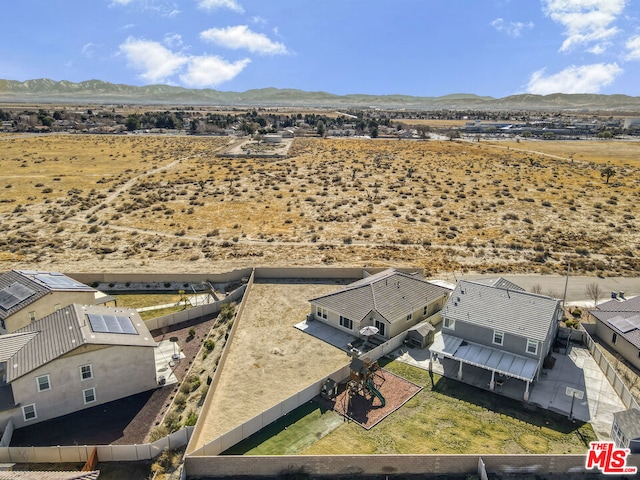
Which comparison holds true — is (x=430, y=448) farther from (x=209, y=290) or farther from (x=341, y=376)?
(x=209, y=290)

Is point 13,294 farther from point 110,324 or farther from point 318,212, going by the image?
point 318,212

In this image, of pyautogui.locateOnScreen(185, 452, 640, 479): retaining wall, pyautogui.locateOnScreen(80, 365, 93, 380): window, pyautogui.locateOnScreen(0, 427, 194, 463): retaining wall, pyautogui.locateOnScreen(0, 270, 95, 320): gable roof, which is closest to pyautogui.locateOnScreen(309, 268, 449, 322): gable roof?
pyautogui.locateOnScreen(185, 452, 640, 479): retaining wall

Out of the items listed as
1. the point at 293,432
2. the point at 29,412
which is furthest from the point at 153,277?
the point at 293,432

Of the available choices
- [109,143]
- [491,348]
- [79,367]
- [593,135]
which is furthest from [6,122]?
Result: [593,135]

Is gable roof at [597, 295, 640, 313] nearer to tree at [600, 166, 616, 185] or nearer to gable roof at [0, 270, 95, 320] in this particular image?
gable roof at [0, 270, 95, 320]

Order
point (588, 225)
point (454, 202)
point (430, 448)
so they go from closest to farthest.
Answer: point (430, 448)
point (588, 225)
point (454, 202)

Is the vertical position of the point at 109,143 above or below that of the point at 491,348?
above

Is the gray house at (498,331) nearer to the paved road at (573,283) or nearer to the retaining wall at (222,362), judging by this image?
the paved road at (573,283)
